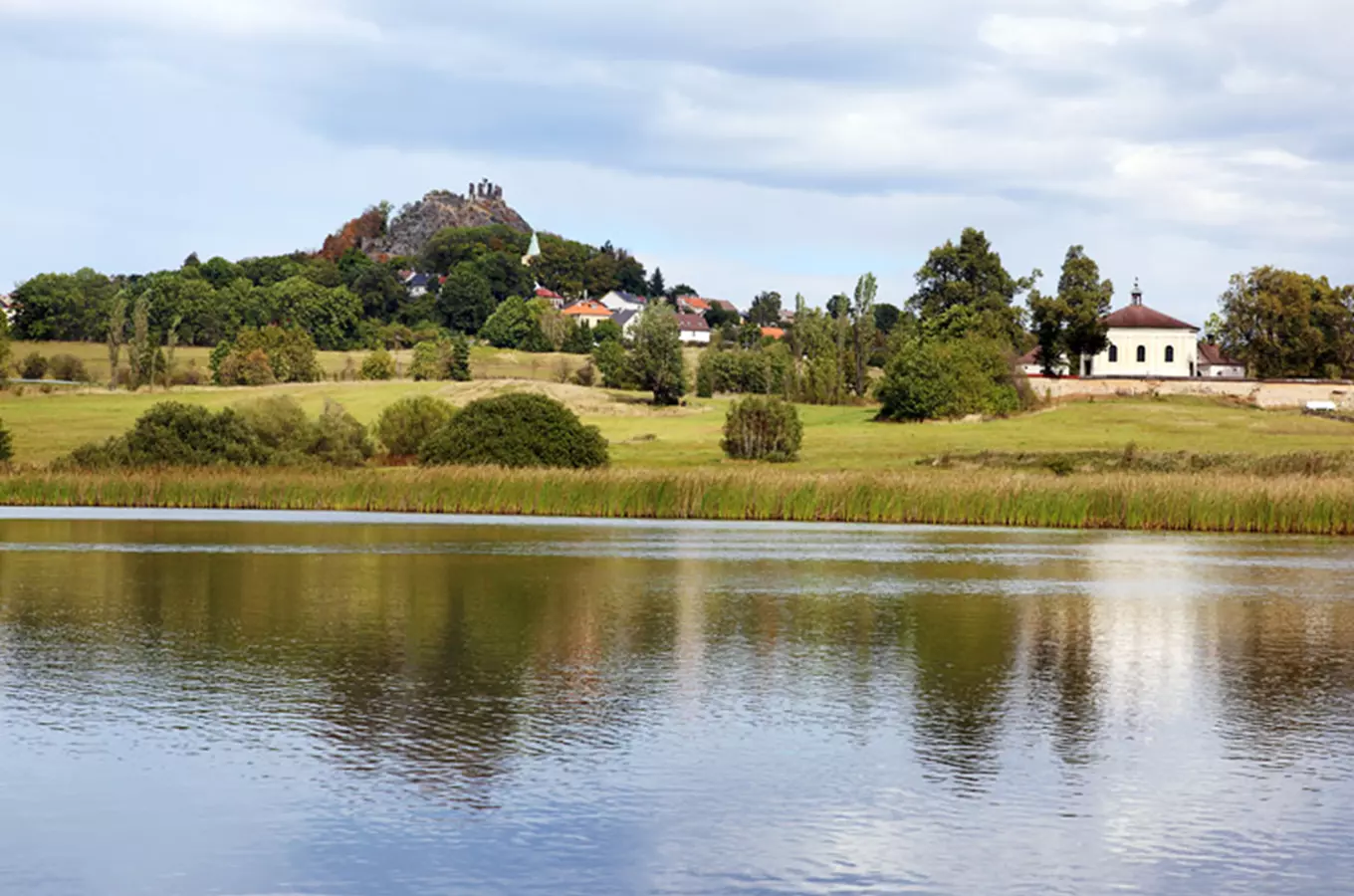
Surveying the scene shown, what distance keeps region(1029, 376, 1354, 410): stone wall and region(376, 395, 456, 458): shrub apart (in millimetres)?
50935

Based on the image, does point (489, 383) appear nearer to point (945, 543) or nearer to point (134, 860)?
point (945, 543)

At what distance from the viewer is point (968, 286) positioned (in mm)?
130375

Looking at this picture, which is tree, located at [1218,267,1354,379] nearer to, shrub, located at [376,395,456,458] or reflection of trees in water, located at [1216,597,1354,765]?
shrub, located at [376,395,456,458]

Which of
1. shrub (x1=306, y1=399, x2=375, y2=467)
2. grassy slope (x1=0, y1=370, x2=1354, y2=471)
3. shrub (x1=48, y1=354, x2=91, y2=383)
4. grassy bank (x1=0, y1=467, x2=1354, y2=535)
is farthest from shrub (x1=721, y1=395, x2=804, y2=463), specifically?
shrub (x1=48, y1=354, x2=91, y2=383)

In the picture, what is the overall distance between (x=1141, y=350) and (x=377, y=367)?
64804 millimetres

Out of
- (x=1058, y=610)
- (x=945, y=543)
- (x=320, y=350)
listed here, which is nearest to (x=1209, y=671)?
(x=1058, y=610)

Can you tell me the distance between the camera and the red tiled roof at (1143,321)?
Result: 445 ft

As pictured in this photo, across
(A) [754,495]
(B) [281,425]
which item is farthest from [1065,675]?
(B) [281,425]

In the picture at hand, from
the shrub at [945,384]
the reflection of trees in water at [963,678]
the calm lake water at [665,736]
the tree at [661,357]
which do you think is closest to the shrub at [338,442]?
the shrub at [945,384]

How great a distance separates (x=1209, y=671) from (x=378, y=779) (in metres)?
11.4

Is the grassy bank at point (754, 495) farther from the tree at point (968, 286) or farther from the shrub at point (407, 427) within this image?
the tree at point (968, 286)

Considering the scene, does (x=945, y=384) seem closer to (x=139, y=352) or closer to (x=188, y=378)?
(x=139, y=352)

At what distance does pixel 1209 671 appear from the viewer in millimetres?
20906

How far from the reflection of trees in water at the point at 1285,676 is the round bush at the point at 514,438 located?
1547 inches
